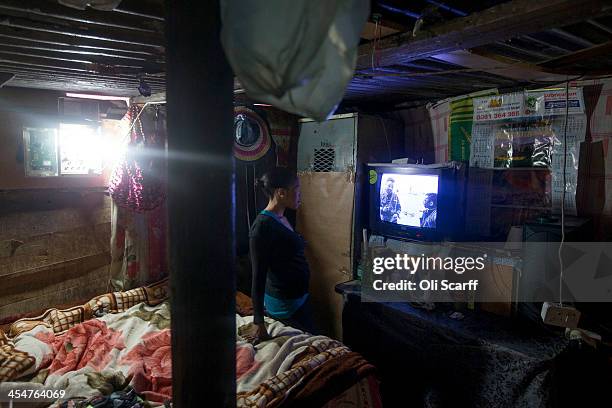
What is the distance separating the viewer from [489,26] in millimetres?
1560

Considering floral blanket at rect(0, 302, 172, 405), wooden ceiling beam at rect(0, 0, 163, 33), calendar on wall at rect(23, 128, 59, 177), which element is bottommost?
floral blanket at rect(0, 302, 172, 405)

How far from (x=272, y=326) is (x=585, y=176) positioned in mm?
2660

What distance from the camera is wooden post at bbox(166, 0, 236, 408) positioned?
922 millimetres

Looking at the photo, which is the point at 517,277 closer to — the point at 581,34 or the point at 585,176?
the point at 585,176

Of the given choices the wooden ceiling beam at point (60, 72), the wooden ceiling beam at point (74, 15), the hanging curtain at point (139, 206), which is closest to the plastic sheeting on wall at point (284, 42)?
the wooden ceiling beam at point (74, 15)

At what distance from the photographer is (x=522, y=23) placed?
4.99 feet

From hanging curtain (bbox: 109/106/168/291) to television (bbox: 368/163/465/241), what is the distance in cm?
212

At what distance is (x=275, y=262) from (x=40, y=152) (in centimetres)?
267

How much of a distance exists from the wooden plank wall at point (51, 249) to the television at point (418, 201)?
2989 mm

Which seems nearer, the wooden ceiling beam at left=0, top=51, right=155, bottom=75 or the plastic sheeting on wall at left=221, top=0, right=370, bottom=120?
the plastic sheeting on wall at left=221, top=0, right=370, bottom=120

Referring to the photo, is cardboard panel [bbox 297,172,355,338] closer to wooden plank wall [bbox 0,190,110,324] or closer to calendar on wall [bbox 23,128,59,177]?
wooden plank wall [bbox 0,190,110,324]

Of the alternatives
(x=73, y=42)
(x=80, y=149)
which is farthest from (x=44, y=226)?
(x=73, y=42)

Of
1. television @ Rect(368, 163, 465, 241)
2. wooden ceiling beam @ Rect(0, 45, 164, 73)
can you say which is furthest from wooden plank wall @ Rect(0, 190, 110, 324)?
television @ Rect(368, 163, 465, 241)

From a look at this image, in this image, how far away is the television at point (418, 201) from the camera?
3.17 meters
